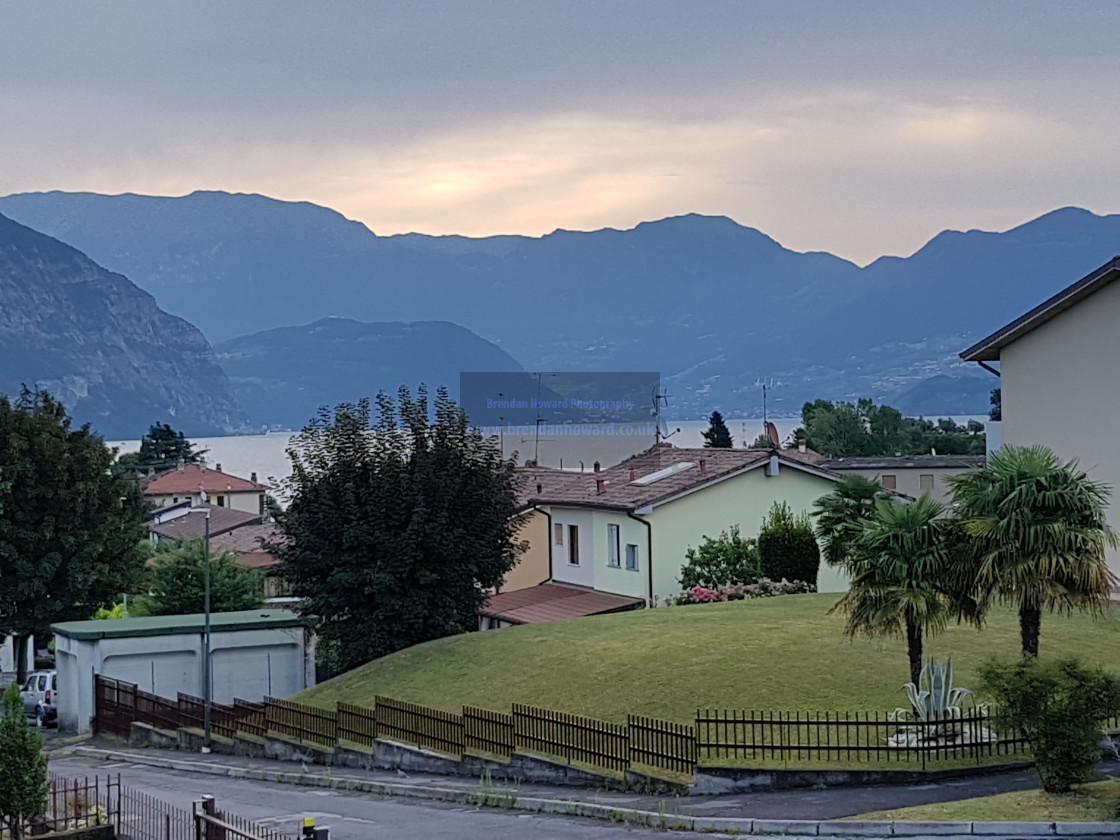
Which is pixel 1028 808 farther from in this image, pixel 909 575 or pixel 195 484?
pixel 195 484

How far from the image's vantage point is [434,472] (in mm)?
42125

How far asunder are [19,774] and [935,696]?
1385cm

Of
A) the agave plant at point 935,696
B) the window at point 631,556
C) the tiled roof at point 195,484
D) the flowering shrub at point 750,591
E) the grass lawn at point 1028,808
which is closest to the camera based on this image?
the grass lawn at point 1028,808

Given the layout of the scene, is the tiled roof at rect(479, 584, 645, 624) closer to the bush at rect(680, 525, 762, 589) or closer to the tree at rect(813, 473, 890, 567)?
the bush at rect(680, 525, 762, 589)

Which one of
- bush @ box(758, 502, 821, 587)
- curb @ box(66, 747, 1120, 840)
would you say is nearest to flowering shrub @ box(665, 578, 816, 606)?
bush @ box(758, 502, 821, 587)

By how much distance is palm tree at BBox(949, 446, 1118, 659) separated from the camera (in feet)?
74.9

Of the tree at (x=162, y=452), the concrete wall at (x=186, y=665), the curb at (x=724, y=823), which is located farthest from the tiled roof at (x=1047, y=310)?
the tree at (x=162, y=452)

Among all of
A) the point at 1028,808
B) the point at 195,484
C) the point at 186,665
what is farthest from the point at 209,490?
the point at 1028,808

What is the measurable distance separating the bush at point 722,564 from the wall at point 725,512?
0.74 m

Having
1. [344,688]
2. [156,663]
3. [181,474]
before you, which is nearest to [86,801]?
[344,688]

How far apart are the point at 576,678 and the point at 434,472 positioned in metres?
12.6

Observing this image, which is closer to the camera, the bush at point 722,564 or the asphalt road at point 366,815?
the asphalt road at point 366,815

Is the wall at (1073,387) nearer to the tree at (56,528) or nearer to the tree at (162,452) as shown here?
the tree at (56,528)

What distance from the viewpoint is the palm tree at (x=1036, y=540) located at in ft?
74.9
